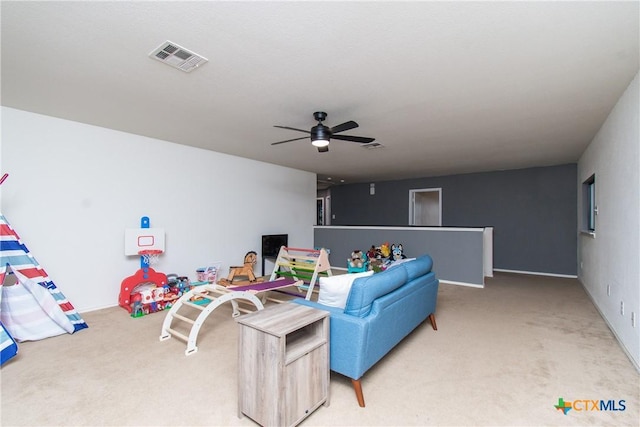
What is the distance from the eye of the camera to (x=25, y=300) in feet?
9.60

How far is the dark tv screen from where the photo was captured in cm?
606

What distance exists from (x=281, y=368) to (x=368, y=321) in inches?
25.7

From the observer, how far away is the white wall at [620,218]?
2492mm

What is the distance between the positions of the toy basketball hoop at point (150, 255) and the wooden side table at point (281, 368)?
2939mm

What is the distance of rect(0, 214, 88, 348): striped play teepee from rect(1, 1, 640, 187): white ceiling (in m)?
1.49

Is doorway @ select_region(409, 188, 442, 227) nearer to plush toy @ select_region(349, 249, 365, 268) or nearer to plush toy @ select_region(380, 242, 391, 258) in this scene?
plush toy @ select_region(380, 242, 391, 258)

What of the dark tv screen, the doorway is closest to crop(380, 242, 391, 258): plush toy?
the dark tv screen

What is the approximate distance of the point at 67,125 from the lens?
11.9ft

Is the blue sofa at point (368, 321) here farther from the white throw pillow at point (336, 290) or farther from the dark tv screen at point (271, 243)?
the dark tv screen at point (271, 243)

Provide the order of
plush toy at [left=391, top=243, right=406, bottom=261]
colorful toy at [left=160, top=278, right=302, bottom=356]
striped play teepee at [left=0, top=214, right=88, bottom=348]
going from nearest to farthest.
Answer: colorful toy at [left=160, top=278, right=302, bottom=356] < striped play teepee at [left=0, top=214, right=88, bottom=348] < plush toy at [left=391, top=243, right=406, bottom=261]

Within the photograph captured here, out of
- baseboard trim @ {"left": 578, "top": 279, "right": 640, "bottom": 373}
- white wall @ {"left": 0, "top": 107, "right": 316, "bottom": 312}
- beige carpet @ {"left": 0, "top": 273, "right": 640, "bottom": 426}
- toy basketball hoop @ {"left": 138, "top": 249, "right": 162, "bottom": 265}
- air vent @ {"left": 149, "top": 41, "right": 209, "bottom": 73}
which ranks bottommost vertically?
beige carpet @ {"left": 0, "top": 273, "right": 640, "bottom": 426}

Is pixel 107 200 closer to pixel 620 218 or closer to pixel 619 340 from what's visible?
pixel 620 218

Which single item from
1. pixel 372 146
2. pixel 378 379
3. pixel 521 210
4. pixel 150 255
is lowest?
pixel 378 379

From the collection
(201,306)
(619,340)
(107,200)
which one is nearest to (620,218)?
(619,340)
